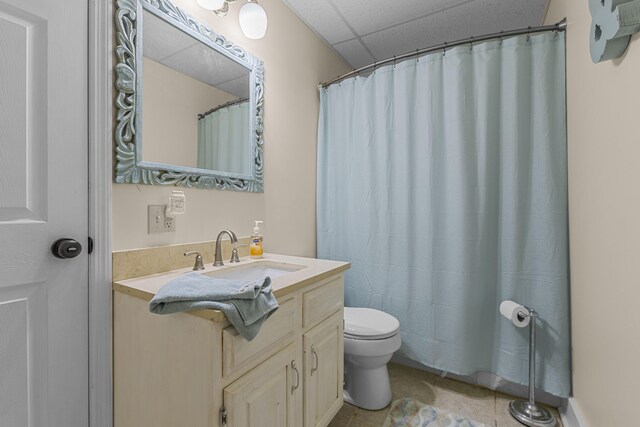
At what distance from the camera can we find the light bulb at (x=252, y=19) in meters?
1.43

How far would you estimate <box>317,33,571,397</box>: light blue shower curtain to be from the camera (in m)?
1.52

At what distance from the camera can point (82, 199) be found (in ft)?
3.25

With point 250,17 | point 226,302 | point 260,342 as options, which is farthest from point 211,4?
point 260,342

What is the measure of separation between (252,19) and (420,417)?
2.13 meters

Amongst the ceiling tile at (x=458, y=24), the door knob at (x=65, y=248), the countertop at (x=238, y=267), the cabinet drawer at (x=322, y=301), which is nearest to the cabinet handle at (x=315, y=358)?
the cabinet drawer at (x=322, y=301)

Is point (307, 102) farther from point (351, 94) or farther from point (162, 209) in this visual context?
point (162, 209)

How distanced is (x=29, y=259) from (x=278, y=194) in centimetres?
116

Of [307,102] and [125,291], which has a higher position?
[307,102]

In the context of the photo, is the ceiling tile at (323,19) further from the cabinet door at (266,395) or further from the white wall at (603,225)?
the cabinet door at (266,395)

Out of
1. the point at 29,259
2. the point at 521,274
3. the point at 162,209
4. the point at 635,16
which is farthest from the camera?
the point at 521,274

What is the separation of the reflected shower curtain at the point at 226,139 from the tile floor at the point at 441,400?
140 centimetres

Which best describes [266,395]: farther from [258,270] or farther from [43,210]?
[43,210]

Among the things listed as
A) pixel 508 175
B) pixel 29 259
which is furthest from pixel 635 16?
pixel 29 259

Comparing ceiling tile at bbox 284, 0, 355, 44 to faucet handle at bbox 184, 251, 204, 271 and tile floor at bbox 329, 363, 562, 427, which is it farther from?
tile floor at bbox 329, 363, 562, 427
